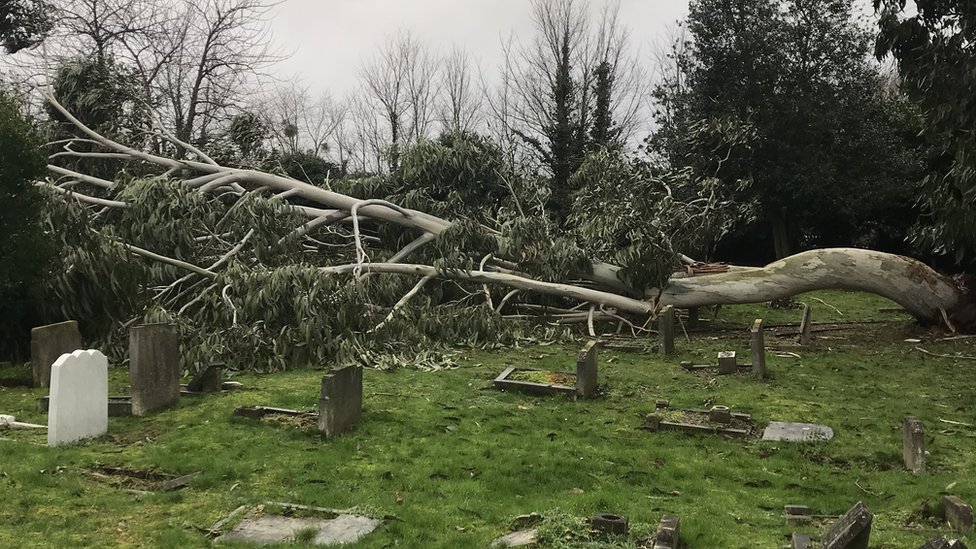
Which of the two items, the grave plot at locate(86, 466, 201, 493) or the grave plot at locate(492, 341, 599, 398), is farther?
the grave plot at locate(492, 341, 599, 398)

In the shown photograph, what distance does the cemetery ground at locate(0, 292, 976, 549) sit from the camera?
4.16 metres

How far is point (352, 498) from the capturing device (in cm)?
468

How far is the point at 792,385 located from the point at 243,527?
6649 millimetres

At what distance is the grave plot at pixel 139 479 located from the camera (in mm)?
4848

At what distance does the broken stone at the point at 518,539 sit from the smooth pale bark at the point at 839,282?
→ 9180 mm

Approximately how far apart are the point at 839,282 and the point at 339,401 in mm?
9618

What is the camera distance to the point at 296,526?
4.19 m

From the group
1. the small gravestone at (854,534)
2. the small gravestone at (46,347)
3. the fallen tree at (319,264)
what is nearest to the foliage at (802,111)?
the fallen tree at (319,264)

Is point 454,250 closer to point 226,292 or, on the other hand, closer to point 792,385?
point 226,292

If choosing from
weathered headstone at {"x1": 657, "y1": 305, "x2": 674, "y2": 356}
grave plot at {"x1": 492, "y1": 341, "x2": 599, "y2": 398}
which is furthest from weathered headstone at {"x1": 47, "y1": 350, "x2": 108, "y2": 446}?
weathered headstone at {"x1": 657, "y1": 305, "x2": 674, "y2": 356}

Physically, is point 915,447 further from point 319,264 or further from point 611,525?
point 319,264

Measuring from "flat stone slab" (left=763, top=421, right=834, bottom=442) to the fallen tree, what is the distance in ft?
17.6

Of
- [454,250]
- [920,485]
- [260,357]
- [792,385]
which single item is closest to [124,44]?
[454,250]

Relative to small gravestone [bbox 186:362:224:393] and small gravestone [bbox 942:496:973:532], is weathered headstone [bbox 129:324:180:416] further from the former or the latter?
small gravestone [bbox 942:496:973:532]
